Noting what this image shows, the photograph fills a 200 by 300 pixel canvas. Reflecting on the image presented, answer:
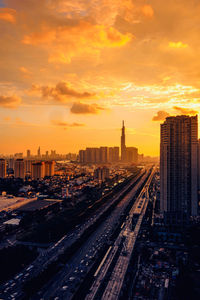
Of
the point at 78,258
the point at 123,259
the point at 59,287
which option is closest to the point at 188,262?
the point at 123,259

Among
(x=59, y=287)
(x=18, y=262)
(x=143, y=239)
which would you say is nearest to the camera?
(x=59, y=287)

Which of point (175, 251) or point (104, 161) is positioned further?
point (104, 161)

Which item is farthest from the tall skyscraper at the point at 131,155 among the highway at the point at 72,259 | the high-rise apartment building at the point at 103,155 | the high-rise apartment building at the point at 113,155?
the highway at the point at 72,259

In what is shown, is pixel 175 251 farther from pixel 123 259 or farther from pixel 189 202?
pixel 189 202

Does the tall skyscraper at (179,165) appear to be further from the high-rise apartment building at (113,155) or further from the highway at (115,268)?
the high-rise apartment building at (113,155)

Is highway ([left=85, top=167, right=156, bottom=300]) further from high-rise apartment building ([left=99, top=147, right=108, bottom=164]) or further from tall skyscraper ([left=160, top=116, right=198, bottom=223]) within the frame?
high-rise apartment building ([left=99, top=147, right=108, bottom=164])

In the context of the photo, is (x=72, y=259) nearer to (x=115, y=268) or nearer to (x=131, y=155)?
(x=115, y=268)

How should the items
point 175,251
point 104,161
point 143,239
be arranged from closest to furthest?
point 175,251 → point 143,239 → point 104,161
